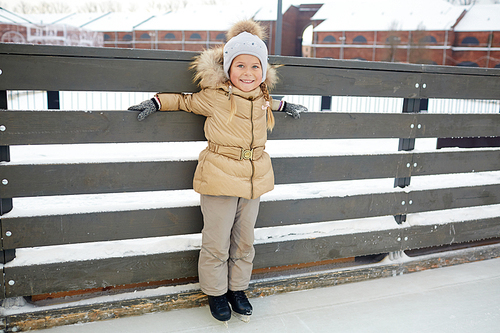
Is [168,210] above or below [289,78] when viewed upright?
below

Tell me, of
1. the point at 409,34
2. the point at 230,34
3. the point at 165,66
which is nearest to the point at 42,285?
the point at 165,66

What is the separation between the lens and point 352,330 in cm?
241

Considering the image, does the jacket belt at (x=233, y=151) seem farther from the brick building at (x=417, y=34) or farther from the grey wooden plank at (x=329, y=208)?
the brick building at (x=417, y=34)

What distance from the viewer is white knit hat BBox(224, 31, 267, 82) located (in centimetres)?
221

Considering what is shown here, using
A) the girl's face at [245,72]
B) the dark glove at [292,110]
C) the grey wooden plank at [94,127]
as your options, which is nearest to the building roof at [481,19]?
the dark glove at [292,110]

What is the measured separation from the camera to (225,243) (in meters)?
2.42

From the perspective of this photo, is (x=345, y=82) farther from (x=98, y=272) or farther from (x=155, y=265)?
(x=98, y=272)

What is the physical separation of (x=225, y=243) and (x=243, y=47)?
45.7 inches

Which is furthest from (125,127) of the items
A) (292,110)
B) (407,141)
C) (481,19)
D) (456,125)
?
(481,19)

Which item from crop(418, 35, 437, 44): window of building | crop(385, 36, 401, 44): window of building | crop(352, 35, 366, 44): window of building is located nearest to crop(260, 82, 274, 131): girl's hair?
crop(385, 36, 401, 44): window of building

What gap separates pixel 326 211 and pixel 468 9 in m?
40.4

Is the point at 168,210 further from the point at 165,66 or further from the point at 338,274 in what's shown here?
the point at 338,274

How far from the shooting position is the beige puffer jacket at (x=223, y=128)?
228 centimetres

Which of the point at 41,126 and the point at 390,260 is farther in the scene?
the point at 390,260
